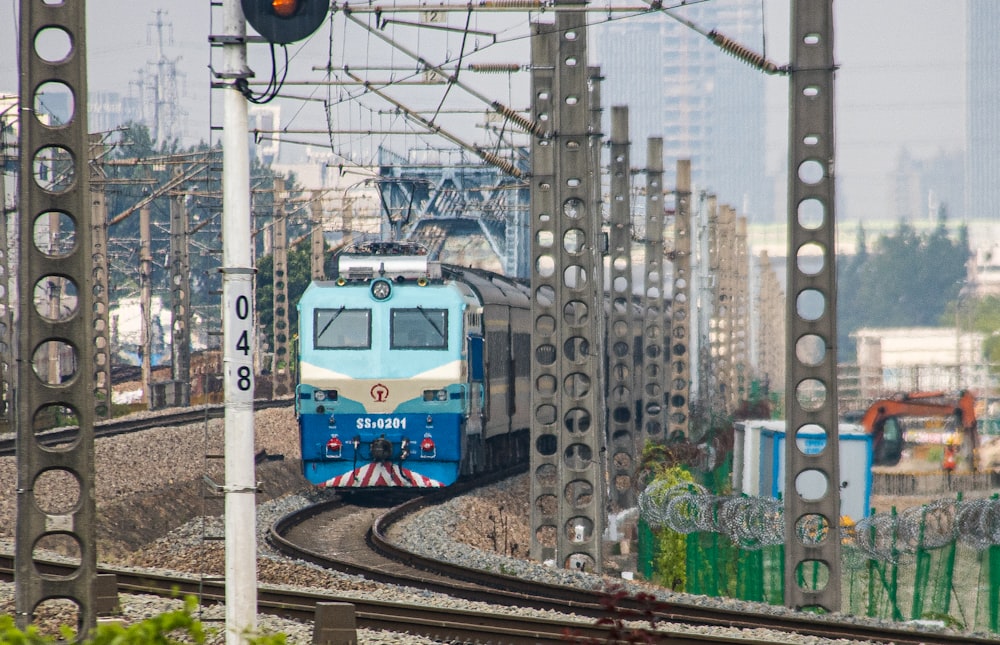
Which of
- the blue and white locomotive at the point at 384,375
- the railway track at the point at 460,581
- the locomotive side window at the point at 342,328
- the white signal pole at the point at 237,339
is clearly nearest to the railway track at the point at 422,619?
the railway track at the point at 460,581

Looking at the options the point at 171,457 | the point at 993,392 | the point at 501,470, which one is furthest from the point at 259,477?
the point at 993,392

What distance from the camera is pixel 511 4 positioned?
17625mm

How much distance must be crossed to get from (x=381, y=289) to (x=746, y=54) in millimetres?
10524

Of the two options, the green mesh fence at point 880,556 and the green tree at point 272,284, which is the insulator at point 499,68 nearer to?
the green mesh fence at point 880,556

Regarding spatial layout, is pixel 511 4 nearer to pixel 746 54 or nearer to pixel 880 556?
pixel 746 54

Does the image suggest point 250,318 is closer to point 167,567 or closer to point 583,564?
point 167,567

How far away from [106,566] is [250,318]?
8902mm

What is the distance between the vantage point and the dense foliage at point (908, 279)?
150m

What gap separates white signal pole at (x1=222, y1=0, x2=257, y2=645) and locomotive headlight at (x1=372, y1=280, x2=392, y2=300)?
1601cm

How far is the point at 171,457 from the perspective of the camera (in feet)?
107

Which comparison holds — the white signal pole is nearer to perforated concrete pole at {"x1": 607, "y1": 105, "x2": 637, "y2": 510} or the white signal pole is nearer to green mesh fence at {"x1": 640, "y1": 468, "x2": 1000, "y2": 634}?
green mesh fence at {"x1": 640, "y1": 468, "x2": 1000, "y2": 634}

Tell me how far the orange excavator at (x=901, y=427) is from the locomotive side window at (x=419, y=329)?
69.3 ft

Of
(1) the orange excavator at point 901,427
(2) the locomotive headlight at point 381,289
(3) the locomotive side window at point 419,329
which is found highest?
(2) the locomotive headlight at point 381,289

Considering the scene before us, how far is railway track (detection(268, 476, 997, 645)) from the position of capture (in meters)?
14.3
